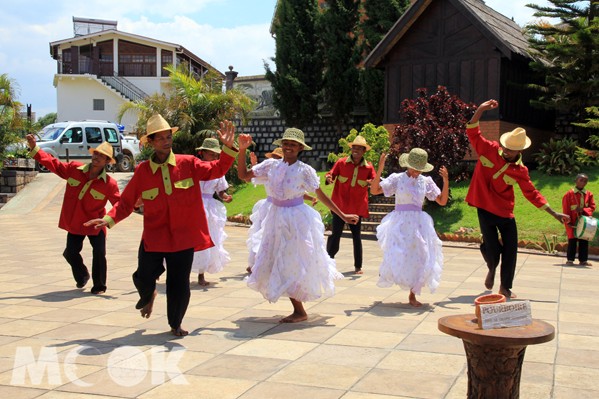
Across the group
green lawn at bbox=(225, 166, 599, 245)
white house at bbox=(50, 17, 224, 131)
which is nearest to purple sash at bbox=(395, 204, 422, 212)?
green lawn at bbox=(225, 166, 599, 245)

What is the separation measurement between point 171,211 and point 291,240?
4.10 ft

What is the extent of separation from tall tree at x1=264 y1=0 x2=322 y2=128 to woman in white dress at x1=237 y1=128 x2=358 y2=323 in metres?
19.6

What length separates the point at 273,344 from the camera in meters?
5.95

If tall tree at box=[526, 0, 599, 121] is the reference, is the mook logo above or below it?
below

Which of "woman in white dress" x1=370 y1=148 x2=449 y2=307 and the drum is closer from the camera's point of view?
"woman in white dress" x1=370 y1=148 x2=449 y2=307

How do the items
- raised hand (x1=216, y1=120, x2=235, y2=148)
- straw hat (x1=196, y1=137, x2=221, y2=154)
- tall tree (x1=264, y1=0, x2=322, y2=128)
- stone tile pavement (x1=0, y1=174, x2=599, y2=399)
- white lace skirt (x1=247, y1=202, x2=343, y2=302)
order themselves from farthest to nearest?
1. tall tree (x1=264, y1=0, x2=322, y2=128)
2. straw hat (x1=196, y1=137, x2=221, y2=154)
3. white lace skirt (x1=247, y1=202, x2=343, y2=302)
4. raised hand (x1=216, y1=120, x2=235, y2=148)
5. stone tile pavement (x1=0, y1=174, x2=599, y2=399)

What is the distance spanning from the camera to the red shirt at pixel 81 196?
27.7 feet

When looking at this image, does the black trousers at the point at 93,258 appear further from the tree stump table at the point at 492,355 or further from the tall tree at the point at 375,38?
the tall tree at the point at 375,38

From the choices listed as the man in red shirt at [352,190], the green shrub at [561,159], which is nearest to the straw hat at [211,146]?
the man in red shirt at [352,190]

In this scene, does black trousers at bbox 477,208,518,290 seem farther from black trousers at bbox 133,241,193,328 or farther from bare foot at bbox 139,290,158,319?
bare foot at bbox 139,290,158,319

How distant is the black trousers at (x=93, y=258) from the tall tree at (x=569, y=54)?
1483 centimetres

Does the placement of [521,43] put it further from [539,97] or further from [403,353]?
[403,353]

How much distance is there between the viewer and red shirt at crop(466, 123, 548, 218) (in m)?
8.16

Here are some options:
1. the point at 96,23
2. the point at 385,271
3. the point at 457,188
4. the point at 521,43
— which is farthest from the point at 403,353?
the point at 96,23
